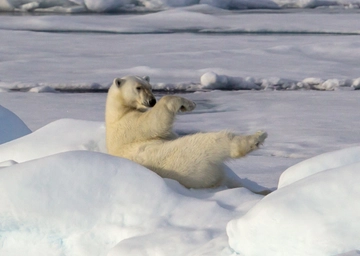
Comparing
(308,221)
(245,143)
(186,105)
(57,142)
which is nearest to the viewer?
(308,221)

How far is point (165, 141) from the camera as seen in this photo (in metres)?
3.13

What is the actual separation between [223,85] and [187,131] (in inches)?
93.1

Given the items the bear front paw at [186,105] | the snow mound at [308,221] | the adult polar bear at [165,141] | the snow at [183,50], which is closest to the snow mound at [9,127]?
the adult polar bear at [165,141]

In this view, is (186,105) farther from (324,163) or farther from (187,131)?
(187,131)

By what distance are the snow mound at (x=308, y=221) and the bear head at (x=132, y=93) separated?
1.38 m

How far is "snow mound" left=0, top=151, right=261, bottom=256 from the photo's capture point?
2408 mm

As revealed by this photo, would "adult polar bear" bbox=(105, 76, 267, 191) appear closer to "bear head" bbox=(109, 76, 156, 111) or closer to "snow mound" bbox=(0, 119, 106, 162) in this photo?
"bear head" bbox=(109, 76, 156, 111)

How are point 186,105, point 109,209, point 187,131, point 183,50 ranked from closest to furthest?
point 109,209, point 186,105, point 187,131, point 183,50

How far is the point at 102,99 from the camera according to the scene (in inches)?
281

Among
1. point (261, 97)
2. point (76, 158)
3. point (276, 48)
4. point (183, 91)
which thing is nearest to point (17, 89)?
point (183, 91)

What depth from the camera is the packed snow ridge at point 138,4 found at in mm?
15633

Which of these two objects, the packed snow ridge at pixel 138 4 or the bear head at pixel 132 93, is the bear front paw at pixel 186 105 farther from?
the packed snow ridge at pixel 138 4

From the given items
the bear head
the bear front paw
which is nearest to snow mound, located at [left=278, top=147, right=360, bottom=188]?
the bear front paw

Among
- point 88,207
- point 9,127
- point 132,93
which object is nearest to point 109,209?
point 88,207
